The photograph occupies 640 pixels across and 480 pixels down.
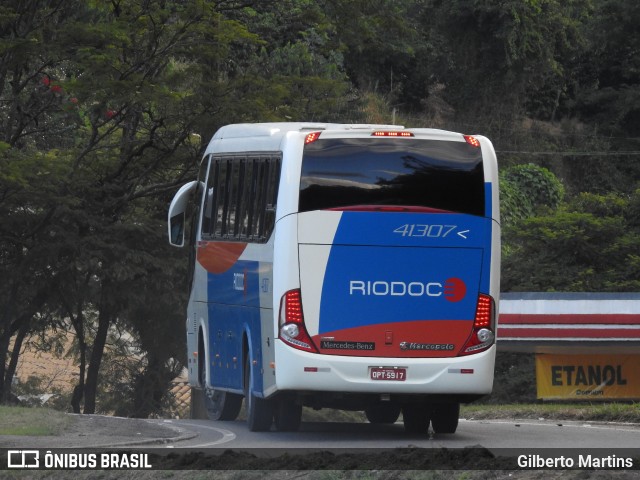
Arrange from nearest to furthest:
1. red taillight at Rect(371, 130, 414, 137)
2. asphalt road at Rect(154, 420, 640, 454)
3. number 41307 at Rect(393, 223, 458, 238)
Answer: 1. asphalt road at Rect(154, 420, 640, 454)
2. number 41307 at Rect(393, 223, 458, 238)
3. red taillight at Rect(371, 130, 414, 137)

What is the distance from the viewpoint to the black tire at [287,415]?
1570cm

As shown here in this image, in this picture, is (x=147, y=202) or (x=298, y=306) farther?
(x=147, y=202)

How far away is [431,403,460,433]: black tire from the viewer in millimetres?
15562

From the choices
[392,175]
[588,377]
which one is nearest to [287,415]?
[392,175]

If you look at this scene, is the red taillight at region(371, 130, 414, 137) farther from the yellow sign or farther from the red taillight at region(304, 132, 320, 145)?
the yellow sign

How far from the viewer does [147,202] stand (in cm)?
2948

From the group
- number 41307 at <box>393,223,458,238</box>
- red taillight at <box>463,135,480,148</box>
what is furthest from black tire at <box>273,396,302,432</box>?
red taillight at <box>463,135,480,148</box>

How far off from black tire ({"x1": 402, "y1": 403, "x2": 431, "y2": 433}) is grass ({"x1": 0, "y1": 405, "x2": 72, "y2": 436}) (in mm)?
4003

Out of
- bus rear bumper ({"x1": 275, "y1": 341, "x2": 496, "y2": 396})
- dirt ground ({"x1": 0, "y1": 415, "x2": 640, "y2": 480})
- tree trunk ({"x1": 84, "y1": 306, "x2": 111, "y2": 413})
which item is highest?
bus rear bumper ({"x1": 275, "y1": 341, "x2": 496, "y2": 396})

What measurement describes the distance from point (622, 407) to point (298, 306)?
620 cm

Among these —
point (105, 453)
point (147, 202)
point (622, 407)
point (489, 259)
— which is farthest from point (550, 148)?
point (105, 453)

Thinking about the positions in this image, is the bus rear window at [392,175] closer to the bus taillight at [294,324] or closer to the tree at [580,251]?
the bus taillight at [294,324]

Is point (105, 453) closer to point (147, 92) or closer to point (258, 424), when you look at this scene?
point (258, 424)

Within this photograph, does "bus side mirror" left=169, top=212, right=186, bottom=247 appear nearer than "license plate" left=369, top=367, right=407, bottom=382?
No
